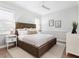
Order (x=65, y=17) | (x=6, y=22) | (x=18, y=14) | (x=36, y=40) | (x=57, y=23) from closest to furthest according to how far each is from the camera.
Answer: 1. (x=36, y=40)
2. (x=6, y=22)
3. (x=18, y=14)
4. (x=65, y=17)
5. (x=57, y=23)

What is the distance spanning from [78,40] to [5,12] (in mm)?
4117

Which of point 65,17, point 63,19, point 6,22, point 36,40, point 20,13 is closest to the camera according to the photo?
point 36,40

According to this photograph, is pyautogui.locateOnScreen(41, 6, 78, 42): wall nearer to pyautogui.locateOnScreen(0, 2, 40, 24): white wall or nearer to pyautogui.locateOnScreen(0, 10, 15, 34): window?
pyautogui.locateOnScreen(0, 2, 40, 24): white wall

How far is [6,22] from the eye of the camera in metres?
3.98

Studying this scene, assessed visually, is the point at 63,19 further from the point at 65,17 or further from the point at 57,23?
the point at 57,23

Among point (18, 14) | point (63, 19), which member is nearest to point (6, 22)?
point (18, 14)

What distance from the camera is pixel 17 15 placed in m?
4.57

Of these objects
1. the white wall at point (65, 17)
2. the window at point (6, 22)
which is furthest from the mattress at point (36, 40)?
the white wall at point (65, 17)

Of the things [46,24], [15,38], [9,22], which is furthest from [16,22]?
[46,24]

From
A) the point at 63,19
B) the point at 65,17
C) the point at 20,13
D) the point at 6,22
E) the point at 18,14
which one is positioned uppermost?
the point at 20,13

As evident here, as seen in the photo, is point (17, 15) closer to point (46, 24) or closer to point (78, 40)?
point (46, 24)

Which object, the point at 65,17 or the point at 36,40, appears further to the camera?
the point at 65,17

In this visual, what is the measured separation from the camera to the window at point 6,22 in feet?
12.3

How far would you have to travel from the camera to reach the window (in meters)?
3.75
